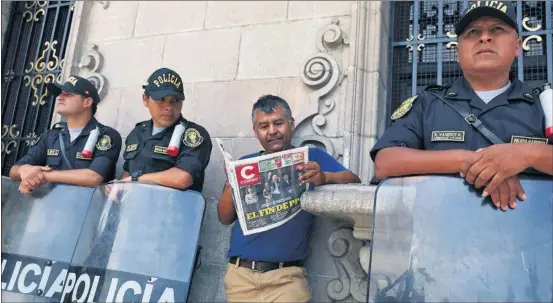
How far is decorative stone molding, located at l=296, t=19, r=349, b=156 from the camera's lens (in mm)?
4020

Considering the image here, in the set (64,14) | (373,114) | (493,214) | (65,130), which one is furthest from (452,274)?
(64,14)

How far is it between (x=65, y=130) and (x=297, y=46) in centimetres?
185

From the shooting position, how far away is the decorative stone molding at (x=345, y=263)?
3.17 meters

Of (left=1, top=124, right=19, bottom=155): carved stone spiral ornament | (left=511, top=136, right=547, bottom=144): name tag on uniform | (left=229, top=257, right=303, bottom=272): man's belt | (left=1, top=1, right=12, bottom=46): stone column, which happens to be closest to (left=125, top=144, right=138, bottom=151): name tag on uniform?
(left=229, top=257, right=303, bottom=272): man's belt

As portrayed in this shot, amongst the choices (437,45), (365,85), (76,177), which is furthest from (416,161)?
(437,45)

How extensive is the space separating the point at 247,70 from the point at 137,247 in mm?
1868

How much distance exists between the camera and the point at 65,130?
3891mm

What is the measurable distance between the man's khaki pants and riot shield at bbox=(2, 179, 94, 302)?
102cm

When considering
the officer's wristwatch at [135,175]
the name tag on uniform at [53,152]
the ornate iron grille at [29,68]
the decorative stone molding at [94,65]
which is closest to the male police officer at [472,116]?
the officer's wristwatch at [135,175]

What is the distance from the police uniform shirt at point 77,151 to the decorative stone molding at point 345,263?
5.08ft

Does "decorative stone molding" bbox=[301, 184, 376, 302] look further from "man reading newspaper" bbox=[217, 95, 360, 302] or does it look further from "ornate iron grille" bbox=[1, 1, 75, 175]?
"ornate iron grille" bbox=[1, 1, 75, 175]

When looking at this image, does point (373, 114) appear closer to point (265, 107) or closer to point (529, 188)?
point (265, 107)

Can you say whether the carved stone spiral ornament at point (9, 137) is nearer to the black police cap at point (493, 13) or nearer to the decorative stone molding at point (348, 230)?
the decorative stone molding at point (348, 230)

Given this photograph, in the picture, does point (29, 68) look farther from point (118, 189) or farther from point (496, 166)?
point (496, 166)
